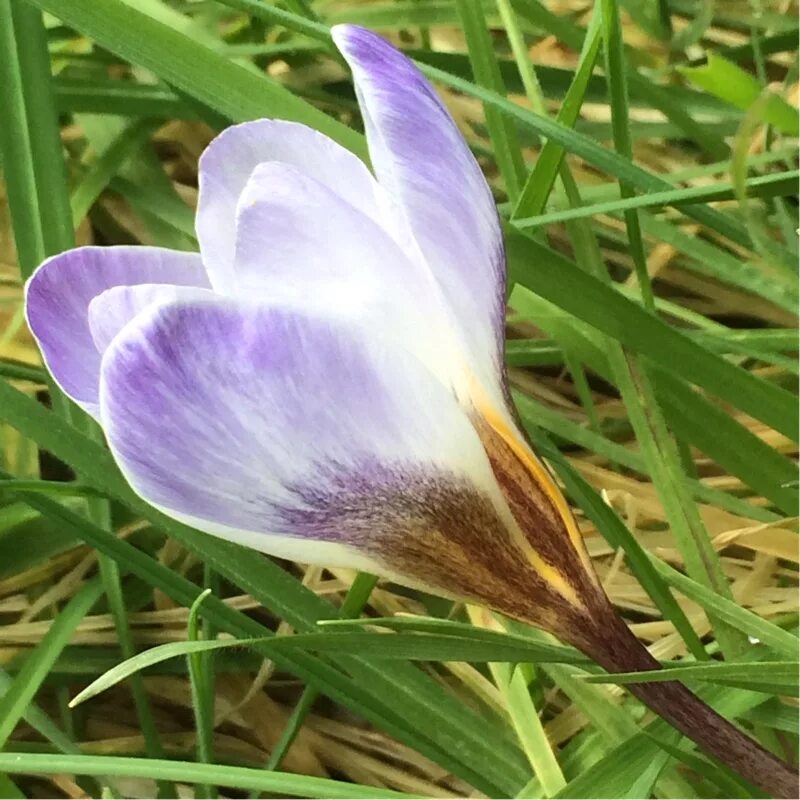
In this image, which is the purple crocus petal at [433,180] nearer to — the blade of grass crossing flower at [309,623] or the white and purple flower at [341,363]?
the white and purple flower at [341,363]

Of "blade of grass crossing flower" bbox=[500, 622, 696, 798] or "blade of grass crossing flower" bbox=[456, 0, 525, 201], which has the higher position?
"blade of grass crossing flower" bbox=[456, 0, 525, 201]

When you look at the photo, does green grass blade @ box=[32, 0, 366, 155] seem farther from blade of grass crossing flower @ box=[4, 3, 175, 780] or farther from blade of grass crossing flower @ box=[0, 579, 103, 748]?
blade of grass crossing flower @ box=[0, 579, 103, 748]

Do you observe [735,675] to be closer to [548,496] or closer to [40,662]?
[548,496]

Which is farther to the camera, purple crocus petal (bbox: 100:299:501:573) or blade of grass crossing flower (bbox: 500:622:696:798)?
blade of grass crossing flower (bbox: 500:622:696:798)

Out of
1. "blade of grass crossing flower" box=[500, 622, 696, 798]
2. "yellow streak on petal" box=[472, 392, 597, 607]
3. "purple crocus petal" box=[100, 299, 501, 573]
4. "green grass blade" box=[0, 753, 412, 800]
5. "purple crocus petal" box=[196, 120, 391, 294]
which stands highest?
"purple crocus petal" box=[196, 120, 391, 294]

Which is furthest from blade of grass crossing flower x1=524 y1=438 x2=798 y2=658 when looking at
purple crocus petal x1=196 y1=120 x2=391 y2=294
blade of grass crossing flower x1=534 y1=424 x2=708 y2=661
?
purple crocus petal x1=196 y1=120 x2=391 y2=294

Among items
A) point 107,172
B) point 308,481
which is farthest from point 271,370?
point 107,172

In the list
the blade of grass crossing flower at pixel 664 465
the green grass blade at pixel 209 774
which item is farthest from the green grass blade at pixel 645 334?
the green grass blade at pixel 209 774

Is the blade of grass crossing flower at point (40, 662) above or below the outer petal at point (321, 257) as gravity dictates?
below

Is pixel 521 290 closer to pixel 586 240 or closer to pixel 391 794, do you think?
pixel 586 240
